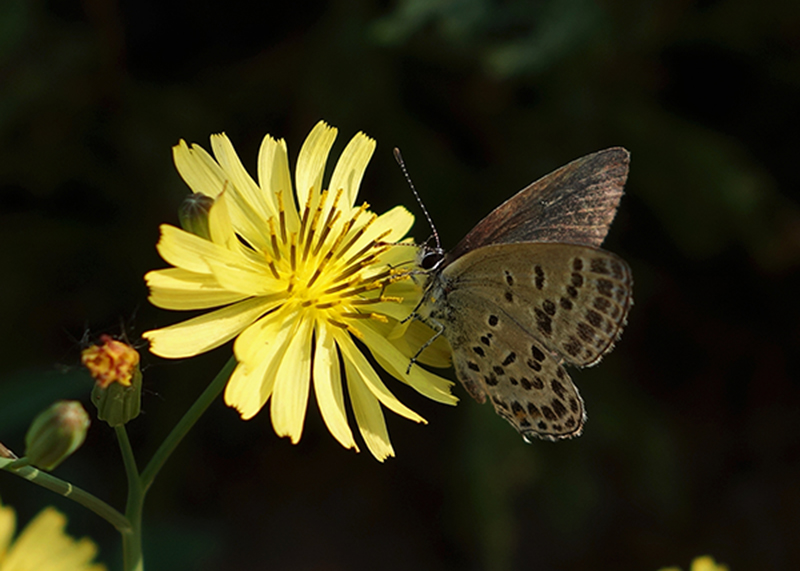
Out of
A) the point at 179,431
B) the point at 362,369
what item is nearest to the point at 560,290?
the point at 362,369

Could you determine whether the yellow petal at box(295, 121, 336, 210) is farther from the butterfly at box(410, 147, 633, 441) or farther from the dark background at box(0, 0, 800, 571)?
the dark background at box(0, 0, 800, 571)

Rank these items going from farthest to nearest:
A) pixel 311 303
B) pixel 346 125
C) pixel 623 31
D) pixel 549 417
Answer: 1. pixel 623 31
2. pixel 346 125
3. pixel 311 303
4. pixel 549 417

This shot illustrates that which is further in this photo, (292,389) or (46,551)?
(292,389)

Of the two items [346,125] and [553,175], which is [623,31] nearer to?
[346,125]

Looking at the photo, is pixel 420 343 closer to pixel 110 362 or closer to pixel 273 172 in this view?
pixel 273 172

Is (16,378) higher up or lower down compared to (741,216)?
higher up

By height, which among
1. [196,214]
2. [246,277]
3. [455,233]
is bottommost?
[455,233]

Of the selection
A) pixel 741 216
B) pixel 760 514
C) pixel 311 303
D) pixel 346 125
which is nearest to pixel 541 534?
pixel 760 514
